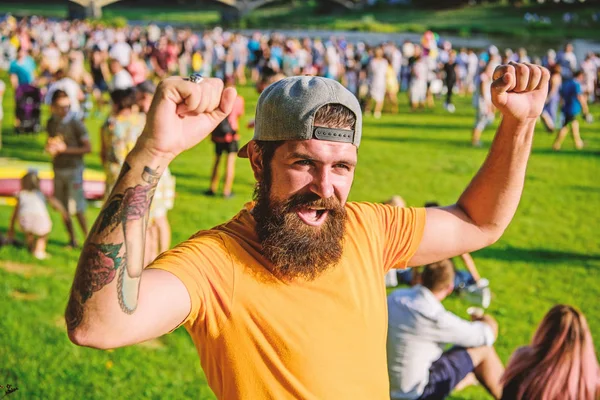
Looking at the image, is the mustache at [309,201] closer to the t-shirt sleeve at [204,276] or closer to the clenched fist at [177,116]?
the t-shirt sleeve at [204,276]

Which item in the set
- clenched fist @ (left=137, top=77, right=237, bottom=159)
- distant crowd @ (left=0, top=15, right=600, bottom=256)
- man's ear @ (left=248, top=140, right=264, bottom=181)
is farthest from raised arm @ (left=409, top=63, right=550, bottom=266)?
distant crowd @ (left=0, top=15, right=600, bottom=256)

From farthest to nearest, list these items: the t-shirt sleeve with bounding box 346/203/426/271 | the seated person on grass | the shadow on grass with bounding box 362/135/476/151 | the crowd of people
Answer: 1. the shadow on grass with bounding box 362/135/476/151
2. the seated person on grass
3. the t-shirt sleeve with bounding box 346/203/426/271
4. the crowd of people

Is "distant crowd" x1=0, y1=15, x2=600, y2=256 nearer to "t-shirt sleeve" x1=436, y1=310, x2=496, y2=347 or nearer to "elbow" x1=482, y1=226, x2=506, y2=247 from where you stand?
"t-shirt sleeve" x1=436, y1=310, x2=496, y2=347

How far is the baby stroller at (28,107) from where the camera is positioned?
13125 millimetres

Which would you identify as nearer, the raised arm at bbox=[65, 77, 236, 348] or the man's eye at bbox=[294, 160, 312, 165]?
the raised arm at bbox=[65, 77, 236, 348]

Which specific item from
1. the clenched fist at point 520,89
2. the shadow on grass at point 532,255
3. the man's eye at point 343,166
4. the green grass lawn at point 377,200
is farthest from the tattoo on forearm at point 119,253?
the shadow on grass at point 532,255

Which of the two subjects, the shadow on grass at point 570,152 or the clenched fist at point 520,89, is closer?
the clenched fist at point 520,89

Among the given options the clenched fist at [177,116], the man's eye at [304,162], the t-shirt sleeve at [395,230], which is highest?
the clenched fist at [177,116]

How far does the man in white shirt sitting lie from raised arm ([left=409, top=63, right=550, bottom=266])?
1550 mm

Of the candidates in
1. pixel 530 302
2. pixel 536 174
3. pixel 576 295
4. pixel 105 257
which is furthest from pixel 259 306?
pixel 536 174

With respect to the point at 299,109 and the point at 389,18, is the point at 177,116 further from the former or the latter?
the point at 389,18

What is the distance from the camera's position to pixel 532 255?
754cm

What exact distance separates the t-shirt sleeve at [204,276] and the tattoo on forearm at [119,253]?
0.19 meters

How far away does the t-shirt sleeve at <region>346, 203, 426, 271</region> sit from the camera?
229cm
